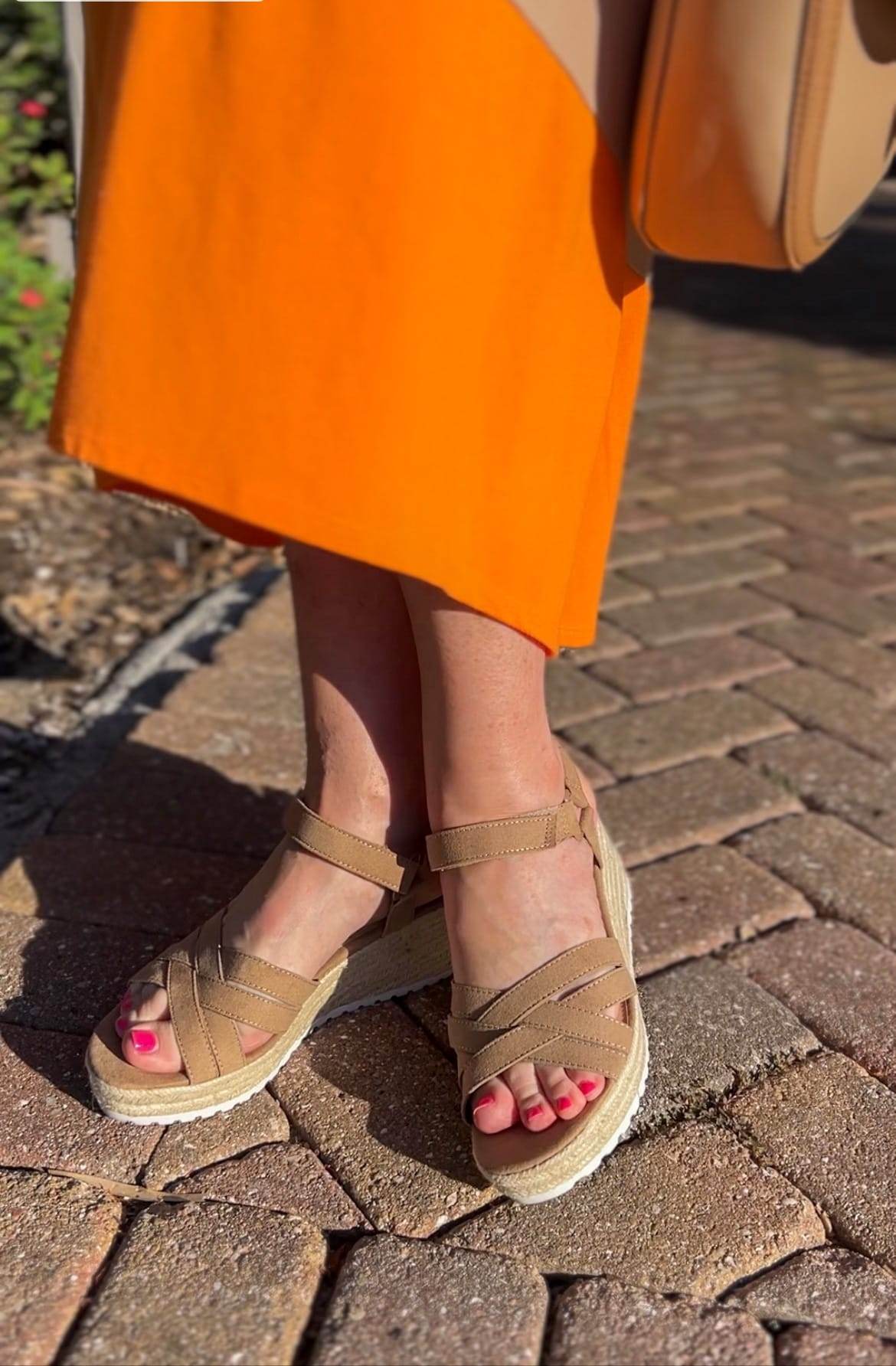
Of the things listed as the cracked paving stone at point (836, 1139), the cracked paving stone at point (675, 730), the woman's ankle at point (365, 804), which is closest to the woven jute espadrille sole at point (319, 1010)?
the woman's ankle at point (365, 804)

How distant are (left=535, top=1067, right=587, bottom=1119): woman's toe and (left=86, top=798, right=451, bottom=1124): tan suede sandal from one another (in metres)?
0.25

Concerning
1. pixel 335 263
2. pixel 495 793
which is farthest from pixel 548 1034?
pixel 335 263

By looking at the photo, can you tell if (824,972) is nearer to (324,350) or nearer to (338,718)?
(338,718)

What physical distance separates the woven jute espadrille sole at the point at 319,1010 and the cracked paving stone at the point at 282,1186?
6cm

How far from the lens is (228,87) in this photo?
40.5 inches

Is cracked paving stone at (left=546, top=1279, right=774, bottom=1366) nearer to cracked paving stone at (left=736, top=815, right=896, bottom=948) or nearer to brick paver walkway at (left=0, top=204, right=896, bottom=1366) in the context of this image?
brick paver walkway at (left=0, top=204, right=896, bottom=1366)

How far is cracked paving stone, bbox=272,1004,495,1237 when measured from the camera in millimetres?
1175

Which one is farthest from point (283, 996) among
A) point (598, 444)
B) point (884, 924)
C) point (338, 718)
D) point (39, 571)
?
point (39, 571)

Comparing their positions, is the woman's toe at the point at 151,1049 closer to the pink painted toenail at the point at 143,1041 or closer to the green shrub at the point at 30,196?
the pink painted toenail at the point at 143,1041

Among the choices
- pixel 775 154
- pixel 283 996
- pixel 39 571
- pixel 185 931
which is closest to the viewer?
pixel 775 154

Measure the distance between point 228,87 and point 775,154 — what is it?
0.41 m

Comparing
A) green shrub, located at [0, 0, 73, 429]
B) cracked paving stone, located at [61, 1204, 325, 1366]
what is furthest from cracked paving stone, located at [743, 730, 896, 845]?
green shrub, located at [0, 0, 73, 429]

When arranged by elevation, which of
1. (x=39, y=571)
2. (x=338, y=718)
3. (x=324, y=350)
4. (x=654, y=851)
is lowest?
(x=39, y=571)

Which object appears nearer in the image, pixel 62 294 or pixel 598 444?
pixel 598 444
